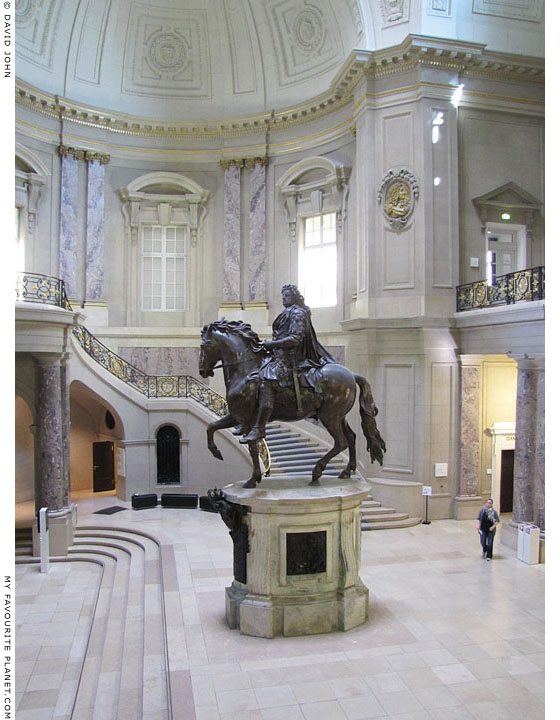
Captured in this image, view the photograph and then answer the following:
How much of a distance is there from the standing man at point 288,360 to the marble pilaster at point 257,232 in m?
11.0

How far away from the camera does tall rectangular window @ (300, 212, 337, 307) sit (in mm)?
19219

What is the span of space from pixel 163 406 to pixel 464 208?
953 centimetres

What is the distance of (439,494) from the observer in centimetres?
1530

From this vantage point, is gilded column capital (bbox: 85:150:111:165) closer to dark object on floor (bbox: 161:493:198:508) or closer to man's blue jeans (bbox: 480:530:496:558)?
dark object on floor (bbox: 161:493:198:508)

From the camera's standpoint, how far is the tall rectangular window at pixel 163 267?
21.3 meters

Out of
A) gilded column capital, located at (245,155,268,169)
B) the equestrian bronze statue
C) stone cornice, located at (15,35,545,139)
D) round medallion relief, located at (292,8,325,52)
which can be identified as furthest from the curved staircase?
round medallion relief, located at (292,8,325,52)

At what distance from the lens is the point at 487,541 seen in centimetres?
1215

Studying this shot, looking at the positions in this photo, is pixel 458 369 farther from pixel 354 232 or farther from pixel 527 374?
pixel 354 232

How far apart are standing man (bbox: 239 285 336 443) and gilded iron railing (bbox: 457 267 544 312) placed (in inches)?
219

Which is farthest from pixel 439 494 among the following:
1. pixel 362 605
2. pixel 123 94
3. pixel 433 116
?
pixel 123 94

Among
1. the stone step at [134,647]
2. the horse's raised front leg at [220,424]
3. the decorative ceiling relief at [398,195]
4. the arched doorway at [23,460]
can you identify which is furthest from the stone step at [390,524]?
the arched doorway at [23,460]

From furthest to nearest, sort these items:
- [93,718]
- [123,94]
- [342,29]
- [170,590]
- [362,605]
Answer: [123,94]
[342,29]
[170,590]
[362,605]
[93,718]

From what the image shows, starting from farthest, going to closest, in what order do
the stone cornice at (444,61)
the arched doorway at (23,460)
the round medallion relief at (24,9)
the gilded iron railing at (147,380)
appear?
the round medallion relief at (24,9), the arched doorway at (23,460), the gilded iron railing at (147,380), the stone cornice at (444,61)

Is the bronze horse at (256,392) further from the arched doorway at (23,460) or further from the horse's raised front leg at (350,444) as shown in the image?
the arched doorway at (23,460)
